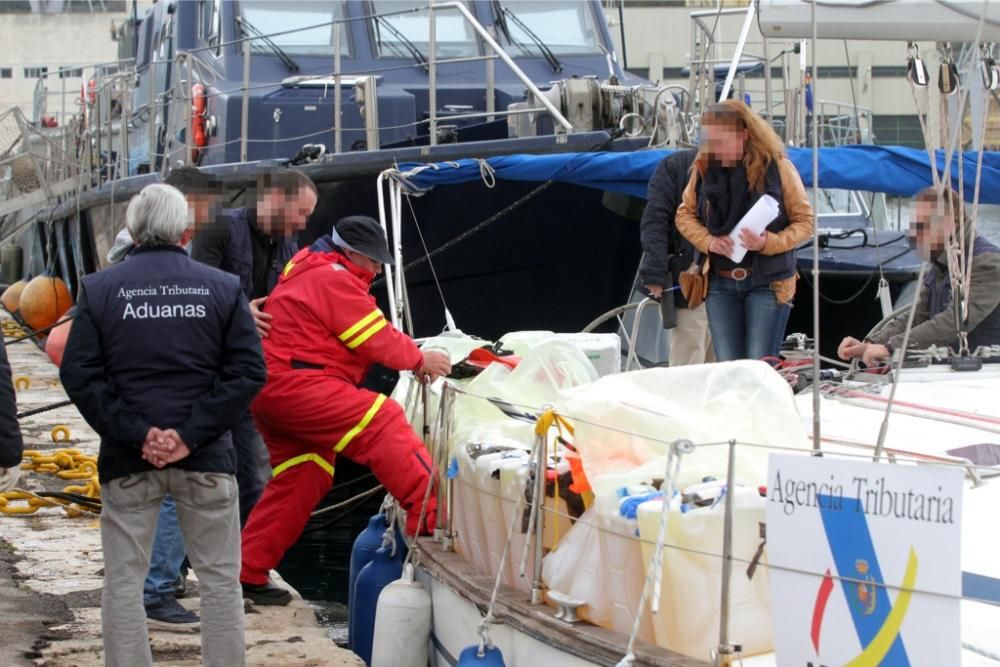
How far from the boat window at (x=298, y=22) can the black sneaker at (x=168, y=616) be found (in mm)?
6163

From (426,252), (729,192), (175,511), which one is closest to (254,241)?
(175,511)

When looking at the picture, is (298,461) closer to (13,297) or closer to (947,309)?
(947,309)

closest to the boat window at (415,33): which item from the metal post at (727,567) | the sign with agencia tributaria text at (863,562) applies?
the metal post at (727,567)

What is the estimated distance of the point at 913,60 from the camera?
4.57 m

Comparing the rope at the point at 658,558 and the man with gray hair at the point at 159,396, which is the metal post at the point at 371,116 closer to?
the man with gray hair at the point at 159,396

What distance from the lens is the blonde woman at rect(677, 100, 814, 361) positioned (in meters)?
5.46

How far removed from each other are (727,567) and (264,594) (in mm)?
2616

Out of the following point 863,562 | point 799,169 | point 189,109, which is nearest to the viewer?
point 863,562

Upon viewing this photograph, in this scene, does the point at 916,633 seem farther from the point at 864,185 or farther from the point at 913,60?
the point at 864,185

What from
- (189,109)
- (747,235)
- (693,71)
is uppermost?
(693,71)

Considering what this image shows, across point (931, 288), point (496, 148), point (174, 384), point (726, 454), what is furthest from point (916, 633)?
point (496, 148)

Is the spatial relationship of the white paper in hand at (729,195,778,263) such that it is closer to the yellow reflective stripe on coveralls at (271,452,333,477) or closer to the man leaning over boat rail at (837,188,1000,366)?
the man leaning over boat rail at (837,188,1000,366)

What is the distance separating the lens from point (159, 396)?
377cm

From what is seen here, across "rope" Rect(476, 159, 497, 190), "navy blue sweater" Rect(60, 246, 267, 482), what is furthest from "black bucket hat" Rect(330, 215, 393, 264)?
"rope" Rect(476, 159, 497, 190)
